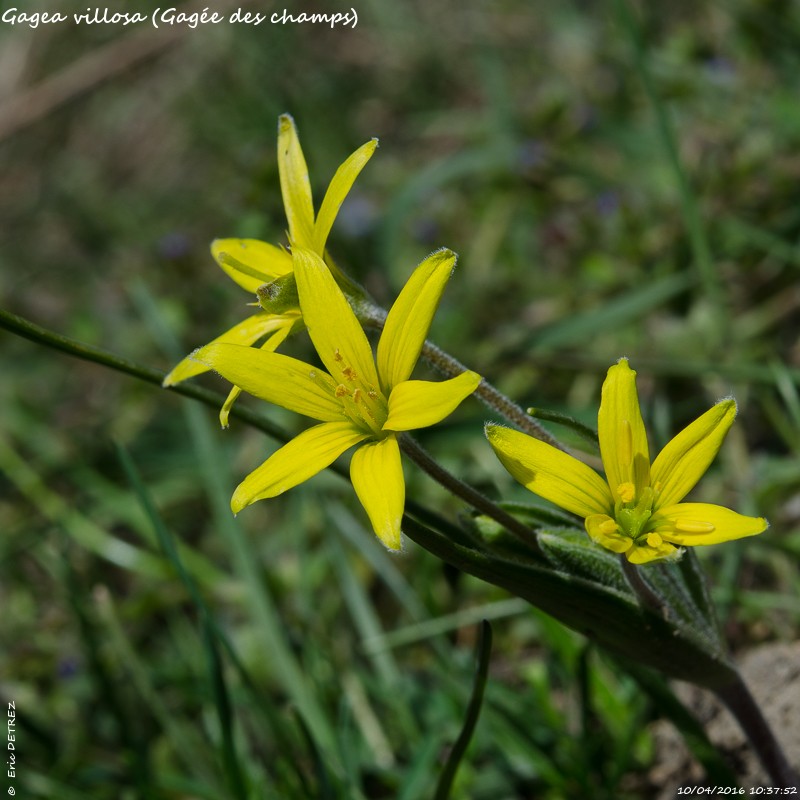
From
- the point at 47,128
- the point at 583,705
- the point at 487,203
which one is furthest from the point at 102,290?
the point at 583,705

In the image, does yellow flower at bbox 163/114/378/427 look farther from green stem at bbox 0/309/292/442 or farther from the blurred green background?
the blurred green background

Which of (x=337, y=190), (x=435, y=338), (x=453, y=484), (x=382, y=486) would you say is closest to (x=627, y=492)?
(x=453, y=484)

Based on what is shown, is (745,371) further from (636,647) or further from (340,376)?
(340,376)

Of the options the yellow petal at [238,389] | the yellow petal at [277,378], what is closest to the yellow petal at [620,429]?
the yellow petal at [277,378]

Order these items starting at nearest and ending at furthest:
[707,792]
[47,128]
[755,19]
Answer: [707,792] < [755,19] < [47,128]

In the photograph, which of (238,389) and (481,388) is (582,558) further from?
(238,389)

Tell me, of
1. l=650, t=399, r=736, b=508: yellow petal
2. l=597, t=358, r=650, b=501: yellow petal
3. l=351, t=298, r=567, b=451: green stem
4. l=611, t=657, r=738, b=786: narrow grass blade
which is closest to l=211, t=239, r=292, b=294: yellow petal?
l=351, t=298, r=567, b=451: green stem

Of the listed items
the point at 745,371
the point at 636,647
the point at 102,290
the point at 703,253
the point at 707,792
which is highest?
the point at 102,290
